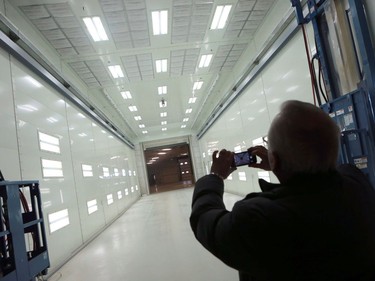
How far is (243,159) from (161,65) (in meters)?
7.21

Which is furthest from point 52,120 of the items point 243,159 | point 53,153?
point 243,159

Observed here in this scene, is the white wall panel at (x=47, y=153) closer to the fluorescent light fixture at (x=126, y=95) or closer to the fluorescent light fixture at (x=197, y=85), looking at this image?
the fluorescent light fixture at (x=126, y=95)

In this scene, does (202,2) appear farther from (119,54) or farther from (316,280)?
(316,280)

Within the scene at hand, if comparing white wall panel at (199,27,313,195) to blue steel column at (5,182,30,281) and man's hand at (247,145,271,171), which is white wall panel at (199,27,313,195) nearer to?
man's hand at (247,145,271,171)

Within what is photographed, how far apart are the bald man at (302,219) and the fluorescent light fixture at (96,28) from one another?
5427 millimetres

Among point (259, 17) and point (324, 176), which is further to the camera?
point (259, 17)

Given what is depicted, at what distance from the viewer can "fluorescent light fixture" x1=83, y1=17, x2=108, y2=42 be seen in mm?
5425

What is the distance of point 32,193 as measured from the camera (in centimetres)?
291

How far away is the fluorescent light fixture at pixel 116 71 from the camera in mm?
7750

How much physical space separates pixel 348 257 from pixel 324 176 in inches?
9.8

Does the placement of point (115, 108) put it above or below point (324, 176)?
above

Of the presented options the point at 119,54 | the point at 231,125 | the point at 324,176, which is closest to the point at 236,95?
the point at 231,125

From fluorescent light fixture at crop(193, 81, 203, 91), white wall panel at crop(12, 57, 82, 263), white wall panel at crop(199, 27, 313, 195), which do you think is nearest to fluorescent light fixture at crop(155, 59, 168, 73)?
fluorescent light fixture at crop(193, 81, 203, 91)

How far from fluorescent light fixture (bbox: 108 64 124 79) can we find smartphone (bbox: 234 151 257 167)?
275 inches
